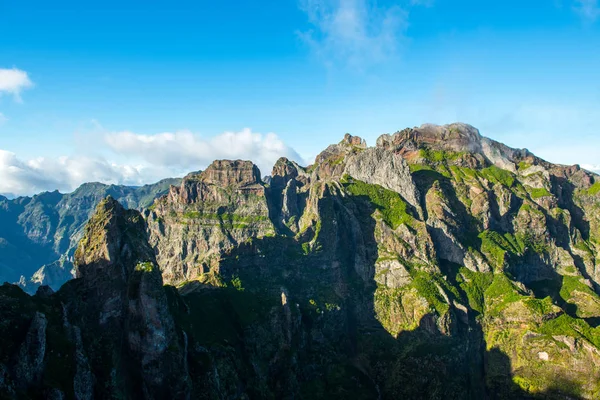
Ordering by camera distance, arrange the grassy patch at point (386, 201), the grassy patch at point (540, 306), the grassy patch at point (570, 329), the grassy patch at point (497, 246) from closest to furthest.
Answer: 1. the grassy patch at point (570, 329)
2. the grassy patch at point (540, 306)
3. the grassy patch at point (497, 246)
4. the grassy patch at point (386, 201)

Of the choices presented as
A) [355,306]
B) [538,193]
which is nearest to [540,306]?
[355,306]

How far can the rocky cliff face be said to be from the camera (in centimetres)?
7250

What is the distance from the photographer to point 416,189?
180m

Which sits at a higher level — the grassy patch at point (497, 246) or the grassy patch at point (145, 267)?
the grassy patch at point (497, 246)

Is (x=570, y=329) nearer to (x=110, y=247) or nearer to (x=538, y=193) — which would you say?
(x=538, y=193)

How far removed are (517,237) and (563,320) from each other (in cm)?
5960

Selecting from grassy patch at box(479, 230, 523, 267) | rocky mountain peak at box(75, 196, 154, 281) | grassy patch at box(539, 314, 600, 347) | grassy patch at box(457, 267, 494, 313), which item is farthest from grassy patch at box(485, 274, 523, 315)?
rocky mountain peak at box(75, 196, 154, 281)

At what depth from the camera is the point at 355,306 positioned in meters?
150

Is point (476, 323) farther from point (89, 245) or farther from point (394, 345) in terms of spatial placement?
point (89, 245)

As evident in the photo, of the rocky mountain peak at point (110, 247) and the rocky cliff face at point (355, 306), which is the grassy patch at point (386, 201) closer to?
the rocky cliff face at point (355, 306)

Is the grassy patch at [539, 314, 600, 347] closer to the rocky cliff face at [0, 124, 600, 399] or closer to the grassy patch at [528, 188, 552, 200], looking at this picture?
the rocky cliff face at [0, 124, 600, 399]

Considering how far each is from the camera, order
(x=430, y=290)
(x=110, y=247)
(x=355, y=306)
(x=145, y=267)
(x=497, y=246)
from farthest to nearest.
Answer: (x=497, y=246)
(x=355, y=306)
(x=430, y=290)
(x=110, y=247)
(x=145, y=267)

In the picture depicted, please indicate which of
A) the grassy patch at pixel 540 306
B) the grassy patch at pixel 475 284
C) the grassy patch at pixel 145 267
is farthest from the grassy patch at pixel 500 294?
the grassy patch at pixel 145 267

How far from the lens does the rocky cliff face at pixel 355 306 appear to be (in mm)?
Answer: 72500
